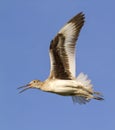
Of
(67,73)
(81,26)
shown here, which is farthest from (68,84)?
(81,26)

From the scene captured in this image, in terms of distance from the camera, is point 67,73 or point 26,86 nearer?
point 67,73

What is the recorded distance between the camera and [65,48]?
858 inches

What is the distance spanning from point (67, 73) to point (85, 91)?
93 centimetres

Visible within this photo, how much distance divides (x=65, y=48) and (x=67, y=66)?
0.61 meters

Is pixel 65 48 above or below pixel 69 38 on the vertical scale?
below

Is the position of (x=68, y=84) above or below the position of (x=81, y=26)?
below

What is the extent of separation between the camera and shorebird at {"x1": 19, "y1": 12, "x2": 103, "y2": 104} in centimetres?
2152

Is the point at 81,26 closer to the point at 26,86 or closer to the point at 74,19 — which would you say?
the point at 74,19

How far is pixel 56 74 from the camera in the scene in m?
21.9

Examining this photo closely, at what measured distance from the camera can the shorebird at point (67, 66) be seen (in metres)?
21.5

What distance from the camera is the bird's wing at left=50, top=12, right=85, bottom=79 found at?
21656 millimetres

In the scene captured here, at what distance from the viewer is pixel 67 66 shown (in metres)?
21.9

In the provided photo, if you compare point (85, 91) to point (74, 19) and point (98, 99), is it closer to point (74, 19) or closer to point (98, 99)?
point (98, 99)

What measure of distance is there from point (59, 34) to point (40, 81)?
6.45 feet
